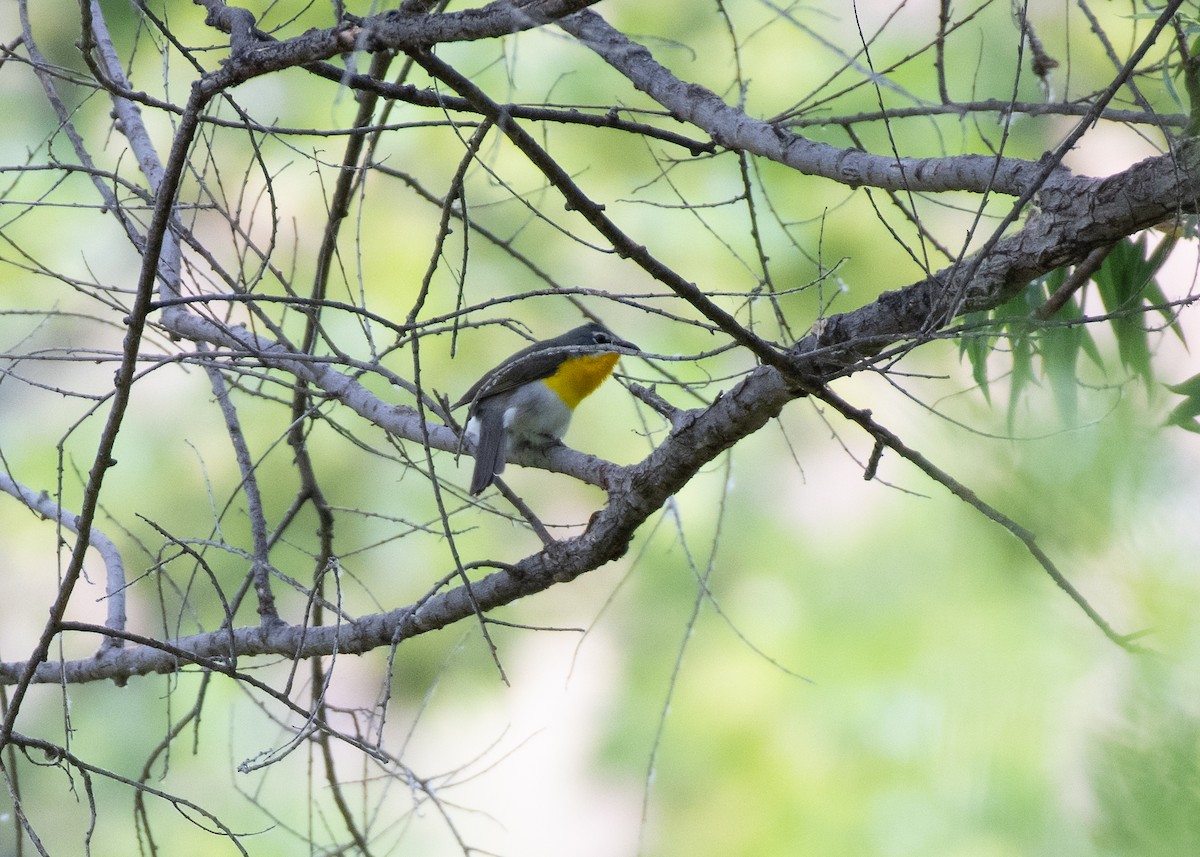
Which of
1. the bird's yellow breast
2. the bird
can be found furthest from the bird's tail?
the bird's yellow breast

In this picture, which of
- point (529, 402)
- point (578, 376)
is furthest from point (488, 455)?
point (578, 376)

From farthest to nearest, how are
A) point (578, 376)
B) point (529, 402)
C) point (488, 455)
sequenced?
1. point (578, 376)
2. point (529, 402)
3. point (488, 455)

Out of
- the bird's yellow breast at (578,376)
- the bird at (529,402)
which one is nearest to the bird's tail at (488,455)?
the bird at (529,402)

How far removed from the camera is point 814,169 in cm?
165

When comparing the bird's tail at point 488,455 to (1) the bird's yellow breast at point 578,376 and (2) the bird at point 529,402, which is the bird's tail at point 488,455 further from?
(1) the bird's yellow breast at point 578,376

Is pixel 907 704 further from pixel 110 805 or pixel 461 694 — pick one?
pixel 110 805

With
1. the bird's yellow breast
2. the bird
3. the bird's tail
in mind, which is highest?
the bird's yellow breast

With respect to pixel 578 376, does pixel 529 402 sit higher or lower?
lower

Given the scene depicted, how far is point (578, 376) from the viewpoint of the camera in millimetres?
3326

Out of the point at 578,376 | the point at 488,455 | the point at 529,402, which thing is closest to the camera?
the point at 488,455

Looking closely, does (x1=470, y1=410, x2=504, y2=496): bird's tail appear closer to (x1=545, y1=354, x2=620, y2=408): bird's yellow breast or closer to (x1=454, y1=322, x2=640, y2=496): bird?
(x1=454, y1=322, x2=640, y2=496): bird

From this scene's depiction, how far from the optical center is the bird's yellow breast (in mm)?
3192

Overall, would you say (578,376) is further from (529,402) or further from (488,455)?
(488,455)

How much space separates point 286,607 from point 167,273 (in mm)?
3434
